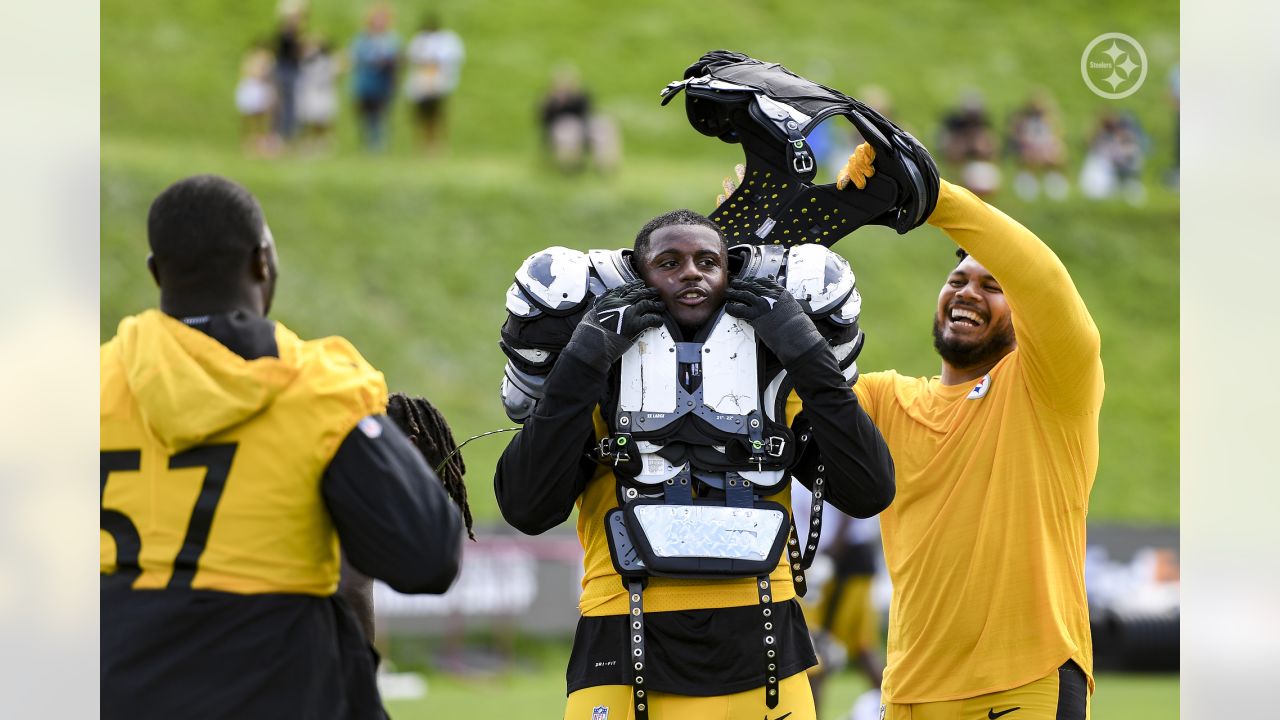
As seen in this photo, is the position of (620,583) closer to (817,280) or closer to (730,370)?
(730,370)

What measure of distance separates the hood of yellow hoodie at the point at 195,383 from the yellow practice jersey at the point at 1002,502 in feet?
6.74

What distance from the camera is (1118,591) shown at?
47.1ft

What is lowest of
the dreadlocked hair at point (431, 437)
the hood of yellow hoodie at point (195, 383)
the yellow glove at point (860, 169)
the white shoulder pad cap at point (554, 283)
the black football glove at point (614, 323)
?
the dreadlocked hair at point (431, 437)

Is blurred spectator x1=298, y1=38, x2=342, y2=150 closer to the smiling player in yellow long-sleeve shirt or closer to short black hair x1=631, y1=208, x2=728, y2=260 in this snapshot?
the smiling player in yellow long-sleeve shirt

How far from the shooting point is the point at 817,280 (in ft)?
13.0

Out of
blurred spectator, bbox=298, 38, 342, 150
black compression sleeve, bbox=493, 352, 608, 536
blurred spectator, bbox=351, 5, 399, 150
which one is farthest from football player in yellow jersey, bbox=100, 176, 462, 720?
blurred spectator, bbox=351, 5, 399, 150

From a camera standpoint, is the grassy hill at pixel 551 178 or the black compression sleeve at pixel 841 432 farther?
the grassy hill at pixel 551 178

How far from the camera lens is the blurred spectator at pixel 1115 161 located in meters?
27.3

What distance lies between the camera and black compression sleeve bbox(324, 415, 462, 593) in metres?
3.01

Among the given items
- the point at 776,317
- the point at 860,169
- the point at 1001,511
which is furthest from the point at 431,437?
the point at 1001,511

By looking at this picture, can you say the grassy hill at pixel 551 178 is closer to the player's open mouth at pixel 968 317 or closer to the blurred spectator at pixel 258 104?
the blurred spectator at pixel 258 104

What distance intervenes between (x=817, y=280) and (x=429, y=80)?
22.8 m

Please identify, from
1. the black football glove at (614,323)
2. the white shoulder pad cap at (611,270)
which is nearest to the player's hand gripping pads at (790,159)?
the white shoulder pad cap at (611,270)
